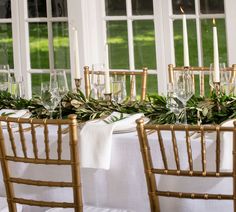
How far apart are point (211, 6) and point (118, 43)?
81cm

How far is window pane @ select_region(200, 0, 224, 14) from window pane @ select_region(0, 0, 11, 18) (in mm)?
1665

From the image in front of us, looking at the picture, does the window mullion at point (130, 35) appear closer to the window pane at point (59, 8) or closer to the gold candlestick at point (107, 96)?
the window pane at point (59, 8)

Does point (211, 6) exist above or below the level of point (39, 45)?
above

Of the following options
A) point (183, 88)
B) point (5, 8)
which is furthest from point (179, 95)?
point (5, 8)

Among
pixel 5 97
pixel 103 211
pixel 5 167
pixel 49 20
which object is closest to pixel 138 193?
pixel 103 211

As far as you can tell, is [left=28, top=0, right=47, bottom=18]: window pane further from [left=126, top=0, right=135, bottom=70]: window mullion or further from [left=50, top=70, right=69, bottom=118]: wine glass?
[left=50, top=70, right=69, bottom=118]: wine glass

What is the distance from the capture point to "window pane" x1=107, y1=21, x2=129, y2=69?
206 inches

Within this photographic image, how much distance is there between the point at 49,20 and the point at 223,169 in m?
3.32

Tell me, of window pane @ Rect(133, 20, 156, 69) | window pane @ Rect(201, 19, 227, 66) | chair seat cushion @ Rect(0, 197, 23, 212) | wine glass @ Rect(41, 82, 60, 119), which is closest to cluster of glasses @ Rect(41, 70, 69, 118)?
wine glass @ Rect(41, 82, 60, 119)

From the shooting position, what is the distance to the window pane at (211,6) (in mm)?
4836

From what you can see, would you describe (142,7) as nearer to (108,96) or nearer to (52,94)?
(108,96)

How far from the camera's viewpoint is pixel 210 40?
495 cm

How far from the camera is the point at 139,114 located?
9.93 ft

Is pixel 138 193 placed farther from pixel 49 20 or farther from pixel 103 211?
pixel 49 20
